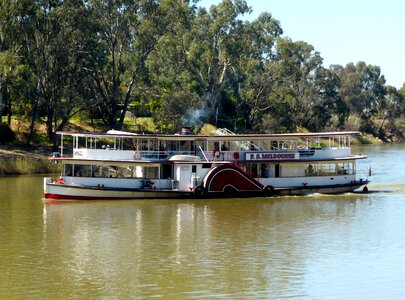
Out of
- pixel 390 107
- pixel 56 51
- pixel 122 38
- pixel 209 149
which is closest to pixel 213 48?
pixel 122 38

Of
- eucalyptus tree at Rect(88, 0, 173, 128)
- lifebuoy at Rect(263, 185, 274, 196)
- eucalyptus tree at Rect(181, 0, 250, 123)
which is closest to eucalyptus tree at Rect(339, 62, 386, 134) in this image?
eucalyptus tree at Rect(181, 0, 250, 123)

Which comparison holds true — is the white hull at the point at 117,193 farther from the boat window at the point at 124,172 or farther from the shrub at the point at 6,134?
the shrub at the point at 6,134

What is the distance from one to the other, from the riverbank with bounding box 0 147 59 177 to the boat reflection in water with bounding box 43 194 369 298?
20.0m

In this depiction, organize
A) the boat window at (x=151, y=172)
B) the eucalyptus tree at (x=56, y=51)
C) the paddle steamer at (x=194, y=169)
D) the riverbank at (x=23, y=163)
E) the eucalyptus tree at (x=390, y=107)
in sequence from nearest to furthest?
the paddle steamer at (x=194, y=169), the boat window at (x=151, y=172), the riverbank at (x=23, y=163), the eucalyptus tree at (x=56, y=51), the eucalyptus tree at (x=390, y=107)

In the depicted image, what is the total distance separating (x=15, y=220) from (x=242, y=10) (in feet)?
191

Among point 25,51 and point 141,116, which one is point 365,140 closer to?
point 141,116

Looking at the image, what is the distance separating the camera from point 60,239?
34500 millimetres

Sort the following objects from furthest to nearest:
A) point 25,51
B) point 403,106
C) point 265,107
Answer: point 403,106 → point 265,107 → point 25,51

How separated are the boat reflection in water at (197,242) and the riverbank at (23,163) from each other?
65.7ft

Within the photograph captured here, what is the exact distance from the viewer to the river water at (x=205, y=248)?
2595 centimetres

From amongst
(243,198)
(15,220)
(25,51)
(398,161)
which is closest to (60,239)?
(15,220)

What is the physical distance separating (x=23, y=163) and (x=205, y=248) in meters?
35.7

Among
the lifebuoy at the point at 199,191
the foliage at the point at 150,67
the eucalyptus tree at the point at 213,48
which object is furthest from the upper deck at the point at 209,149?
the eucalyptus tree at the point at 213,48

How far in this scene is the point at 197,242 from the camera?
33938 mm
